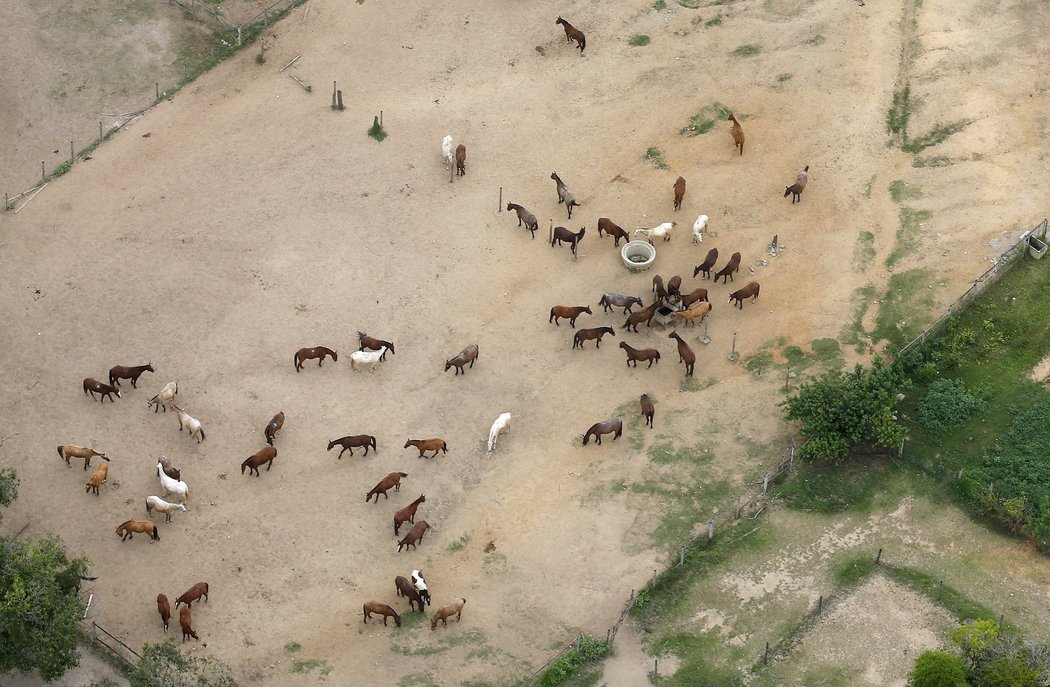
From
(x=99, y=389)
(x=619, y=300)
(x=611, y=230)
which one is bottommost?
(x=619, y=300)

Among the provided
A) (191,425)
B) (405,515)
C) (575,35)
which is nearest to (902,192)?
(575,35)

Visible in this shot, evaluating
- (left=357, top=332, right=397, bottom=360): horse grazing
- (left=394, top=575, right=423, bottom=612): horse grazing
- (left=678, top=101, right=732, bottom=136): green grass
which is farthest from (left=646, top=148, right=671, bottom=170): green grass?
(left=394, top=575, right=423, bottom=612): horse grazing

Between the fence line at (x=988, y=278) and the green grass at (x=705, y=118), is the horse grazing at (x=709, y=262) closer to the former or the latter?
the fence line at (x=988, y=278)

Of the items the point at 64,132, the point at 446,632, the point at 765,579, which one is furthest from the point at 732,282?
the point at 64,132

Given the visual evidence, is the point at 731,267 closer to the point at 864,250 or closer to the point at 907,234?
the point at 864,250

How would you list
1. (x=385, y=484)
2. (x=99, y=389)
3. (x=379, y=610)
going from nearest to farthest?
(x=379, y=610), (x=385, y=484), (x=99, y=389)

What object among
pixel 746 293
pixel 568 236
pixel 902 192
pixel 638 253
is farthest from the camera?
pixel 902 192

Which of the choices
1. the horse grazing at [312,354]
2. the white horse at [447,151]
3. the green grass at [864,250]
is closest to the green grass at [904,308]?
the green grass at [864,250]

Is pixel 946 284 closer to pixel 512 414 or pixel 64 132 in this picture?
pixel 512 414
